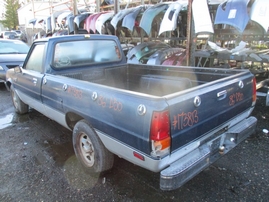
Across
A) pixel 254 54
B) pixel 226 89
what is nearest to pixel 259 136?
pixel 226 89

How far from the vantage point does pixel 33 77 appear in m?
3.83

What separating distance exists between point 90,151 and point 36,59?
80.4 inches

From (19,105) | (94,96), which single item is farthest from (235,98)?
(19,105)

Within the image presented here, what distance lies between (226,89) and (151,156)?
120cm

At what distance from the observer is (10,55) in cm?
784

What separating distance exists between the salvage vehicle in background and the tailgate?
276 inches

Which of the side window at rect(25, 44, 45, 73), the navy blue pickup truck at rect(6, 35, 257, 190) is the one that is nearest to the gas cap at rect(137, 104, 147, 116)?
the navy blue pickup truck at rect(6, 35, 257, 190)

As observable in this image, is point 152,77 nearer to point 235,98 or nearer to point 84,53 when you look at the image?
point 84,53

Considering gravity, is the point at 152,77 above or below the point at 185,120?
above

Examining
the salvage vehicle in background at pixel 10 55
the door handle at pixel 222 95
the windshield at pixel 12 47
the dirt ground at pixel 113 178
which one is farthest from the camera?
the windshield at pixel 12 47

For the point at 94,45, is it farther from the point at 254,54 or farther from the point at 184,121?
the point at 254,54

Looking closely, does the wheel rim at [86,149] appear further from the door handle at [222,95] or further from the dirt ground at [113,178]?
the door handle at [222,95]

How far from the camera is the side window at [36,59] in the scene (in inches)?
146

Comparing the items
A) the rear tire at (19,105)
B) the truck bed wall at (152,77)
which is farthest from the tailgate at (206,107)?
the rear tire at (19,105)
